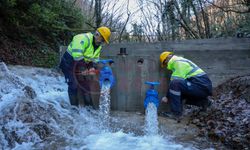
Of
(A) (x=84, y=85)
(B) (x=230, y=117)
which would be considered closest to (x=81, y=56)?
(A) (x=84, y=85)

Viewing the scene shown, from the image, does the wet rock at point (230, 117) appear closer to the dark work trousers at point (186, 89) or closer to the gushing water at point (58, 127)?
the dark work trousers at point (186, 89)

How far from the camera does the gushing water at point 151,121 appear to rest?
5.76m

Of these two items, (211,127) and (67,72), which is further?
(67,72)

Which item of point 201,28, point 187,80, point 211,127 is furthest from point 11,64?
point 201,28

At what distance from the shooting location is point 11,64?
9750mm

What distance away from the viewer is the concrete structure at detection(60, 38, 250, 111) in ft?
24.0

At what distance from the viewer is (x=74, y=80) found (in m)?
6.69

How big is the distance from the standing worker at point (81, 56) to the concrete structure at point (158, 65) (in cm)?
78

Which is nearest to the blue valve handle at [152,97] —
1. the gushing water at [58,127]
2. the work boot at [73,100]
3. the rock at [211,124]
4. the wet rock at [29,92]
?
the gushing water at [58,127]

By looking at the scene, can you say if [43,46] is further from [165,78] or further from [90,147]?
[90,147]

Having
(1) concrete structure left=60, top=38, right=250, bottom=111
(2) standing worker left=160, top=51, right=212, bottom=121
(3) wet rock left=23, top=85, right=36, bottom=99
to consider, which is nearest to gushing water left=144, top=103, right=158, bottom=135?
(2) standing worker left=160, top=51, right=212, bottom=121

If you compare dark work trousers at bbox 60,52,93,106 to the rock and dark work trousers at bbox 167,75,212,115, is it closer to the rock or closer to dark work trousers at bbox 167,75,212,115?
dark work trousers at bbox 167,75,212,115

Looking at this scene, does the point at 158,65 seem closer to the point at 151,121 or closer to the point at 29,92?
the point at 151,121

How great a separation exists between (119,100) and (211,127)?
7.91 feet
